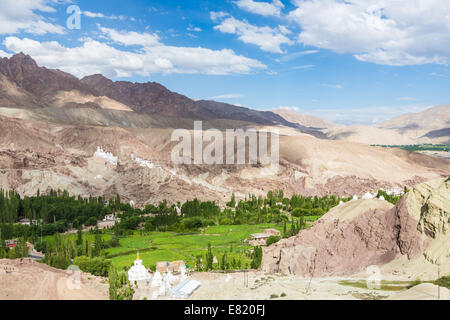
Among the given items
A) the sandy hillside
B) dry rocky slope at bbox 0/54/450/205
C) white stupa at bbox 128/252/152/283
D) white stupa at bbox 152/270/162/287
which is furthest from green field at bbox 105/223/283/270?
dry rocky slope at bbox 0/54/450/205

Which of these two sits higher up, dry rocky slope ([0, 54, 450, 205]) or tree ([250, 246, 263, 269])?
dry rocky slope ([0, 54, 450, 205])

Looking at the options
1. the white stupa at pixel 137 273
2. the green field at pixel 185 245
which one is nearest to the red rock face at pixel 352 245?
the green field at pixel 185 245

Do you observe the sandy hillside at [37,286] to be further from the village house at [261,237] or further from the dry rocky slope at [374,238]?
the village house at [261,237]

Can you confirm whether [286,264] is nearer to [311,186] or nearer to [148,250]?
[148,250]

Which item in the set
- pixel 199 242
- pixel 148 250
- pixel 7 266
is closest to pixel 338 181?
pixel 199 242

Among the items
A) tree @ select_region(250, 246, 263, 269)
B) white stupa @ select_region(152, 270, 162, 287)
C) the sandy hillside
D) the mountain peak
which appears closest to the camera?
the sandy hillside

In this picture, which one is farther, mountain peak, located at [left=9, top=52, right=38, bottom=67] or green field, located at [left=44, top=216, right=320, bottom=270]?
mountain peak, located at [left=9, top=52, right=38, bottom=67]

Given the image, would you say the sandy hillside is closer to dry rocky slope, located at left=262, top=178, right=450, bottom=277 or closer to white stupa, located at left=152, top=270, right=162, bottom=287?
white stupa, located at left=152, top=270, right=162, bottom=287

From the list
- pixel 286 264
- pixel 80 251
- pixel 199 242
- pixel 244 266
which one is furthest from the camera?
pixel 199 242
